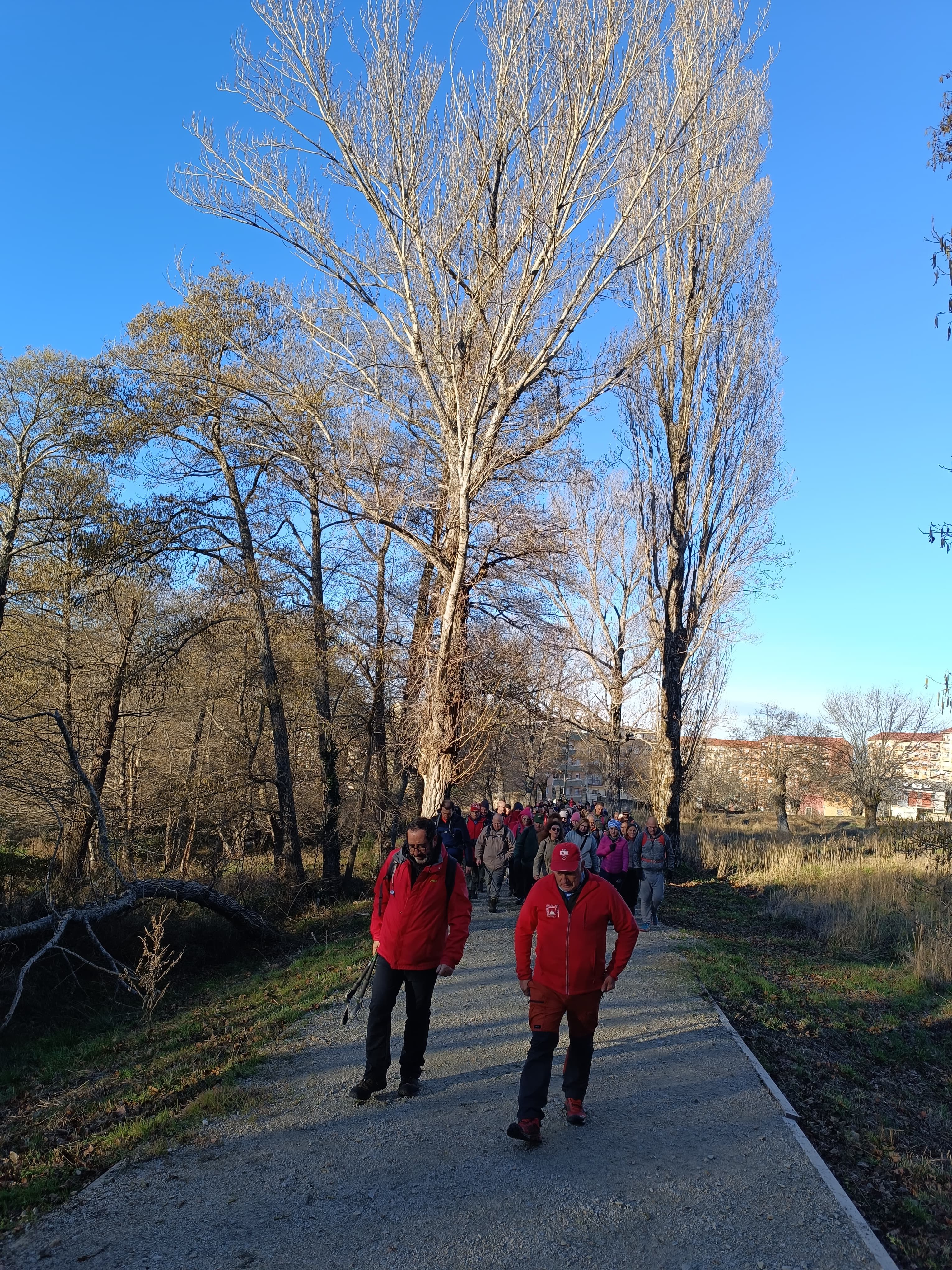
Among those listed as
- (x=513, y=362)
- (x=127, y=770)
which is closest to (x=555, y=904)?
(x=513, y=362)

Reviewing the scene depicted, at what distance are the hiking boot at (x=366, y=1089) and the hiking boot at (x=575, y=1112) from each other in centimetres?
119

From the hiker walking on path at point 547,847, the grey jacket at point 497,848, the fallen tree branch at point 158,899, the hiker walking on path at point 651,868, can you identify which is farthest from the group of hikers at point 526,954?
the grey jacket at point 497,848

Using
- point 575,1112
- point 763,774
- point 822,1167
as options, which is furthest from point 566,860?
point 763,774

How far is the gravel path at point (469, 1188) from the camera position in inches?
150

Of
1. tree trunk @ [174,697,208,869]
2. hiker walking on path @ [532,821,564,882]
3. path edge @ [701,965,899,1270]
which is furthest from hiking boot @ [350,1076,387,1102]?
tree trunk @ [174,697,208,869]

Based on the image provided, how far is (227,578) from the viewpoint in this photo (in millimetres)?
18500

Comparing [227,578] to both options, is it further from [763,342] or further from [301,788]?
[763,342]

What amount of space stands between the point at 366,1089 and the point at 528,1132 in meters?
1.19

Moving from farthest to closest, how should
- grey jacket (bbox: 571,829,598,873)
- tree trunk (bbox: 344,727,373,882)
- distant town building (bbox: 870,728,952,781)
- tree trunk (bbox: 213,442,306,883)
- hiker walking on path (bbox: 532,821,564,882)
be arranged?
1. distant town building (bbox: 870,728,952,781)
2. tree trunk (bbox: 344,727,373,882)
3. tree trunk (bbox: 213,442,306,883)
4. grey jacket (bbox: 571,829,598,873)
5. hiker walking on path (bbox: 532,821,564,882)

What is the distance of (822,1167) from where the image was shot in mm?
4668

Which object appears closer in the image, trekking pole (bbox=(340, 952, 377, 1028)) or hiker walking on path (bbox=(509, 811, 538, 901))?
trekking pole (bbox=(340, 952, 377, 1028))

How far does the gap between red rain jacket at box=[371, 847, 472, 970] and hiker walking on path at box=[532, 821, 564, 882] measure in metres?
5.63

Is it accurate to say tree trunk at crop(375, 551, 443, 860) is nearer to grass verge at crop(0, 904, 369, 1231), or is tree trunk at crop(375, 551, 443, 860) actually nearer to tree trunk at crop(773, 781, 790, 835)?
grass verge at crop(0, 904, 369, 1231)

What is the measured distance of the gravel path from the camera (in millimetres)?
3803
